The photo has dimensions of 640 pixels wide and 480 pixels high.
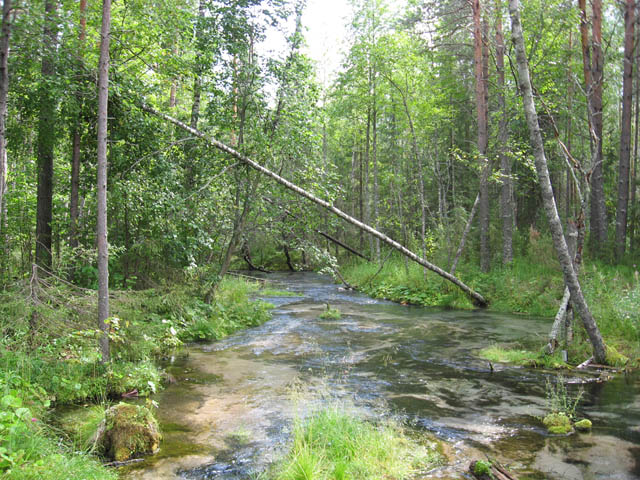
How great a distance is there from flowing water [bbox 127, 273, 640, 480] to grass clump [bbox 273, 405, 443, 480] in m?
0.33

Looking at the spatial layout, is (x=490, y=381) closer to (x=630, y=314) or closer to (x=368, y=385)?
(x=368, y=385)

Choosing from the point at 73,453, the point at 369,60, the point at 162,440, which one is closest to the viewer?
the point at 73,453

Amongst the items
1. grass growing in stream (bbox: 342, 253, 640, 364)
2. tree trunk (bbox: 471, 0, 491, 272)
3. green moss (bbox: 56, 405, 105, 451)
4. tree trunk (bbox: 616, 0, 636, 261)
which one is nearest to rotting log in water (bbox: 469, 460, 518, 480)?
green moss (bbox: 56, 405, 105, 451)

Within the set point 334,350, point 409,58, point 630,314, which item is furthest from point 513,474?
point 409,58

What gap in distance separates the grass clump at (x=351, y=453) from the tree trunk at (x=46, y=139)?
20.5 ft

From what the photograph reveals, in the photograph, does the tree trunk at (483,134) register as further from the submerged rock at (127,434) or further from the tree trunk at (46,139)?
the submerged rock at (127,434)

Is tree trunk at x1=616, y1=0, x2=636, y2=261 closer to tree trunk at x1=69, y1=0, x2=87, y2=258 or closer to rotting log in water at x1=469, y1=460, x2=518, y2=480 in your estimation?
rotting log in water at x1=469, y1=460, x2=518, y2=480

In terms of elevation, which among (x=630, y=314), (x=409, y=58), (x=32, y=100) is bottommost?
(x=630, y=314)

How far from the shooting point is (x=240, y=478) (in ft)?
16.0

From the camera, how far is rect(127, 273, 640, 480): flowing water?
528 cm

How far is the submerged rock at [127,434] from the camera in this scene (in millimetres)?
5215

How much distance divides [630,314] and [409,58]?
14.3 metres

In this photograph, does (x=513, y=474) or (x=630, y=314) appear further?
(x=630, y=314)

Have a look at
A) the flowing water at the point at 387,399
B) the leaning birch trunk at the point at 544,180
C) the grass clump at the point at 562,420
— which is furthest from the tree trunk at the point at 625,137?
the grass clump at the point at 562,420
